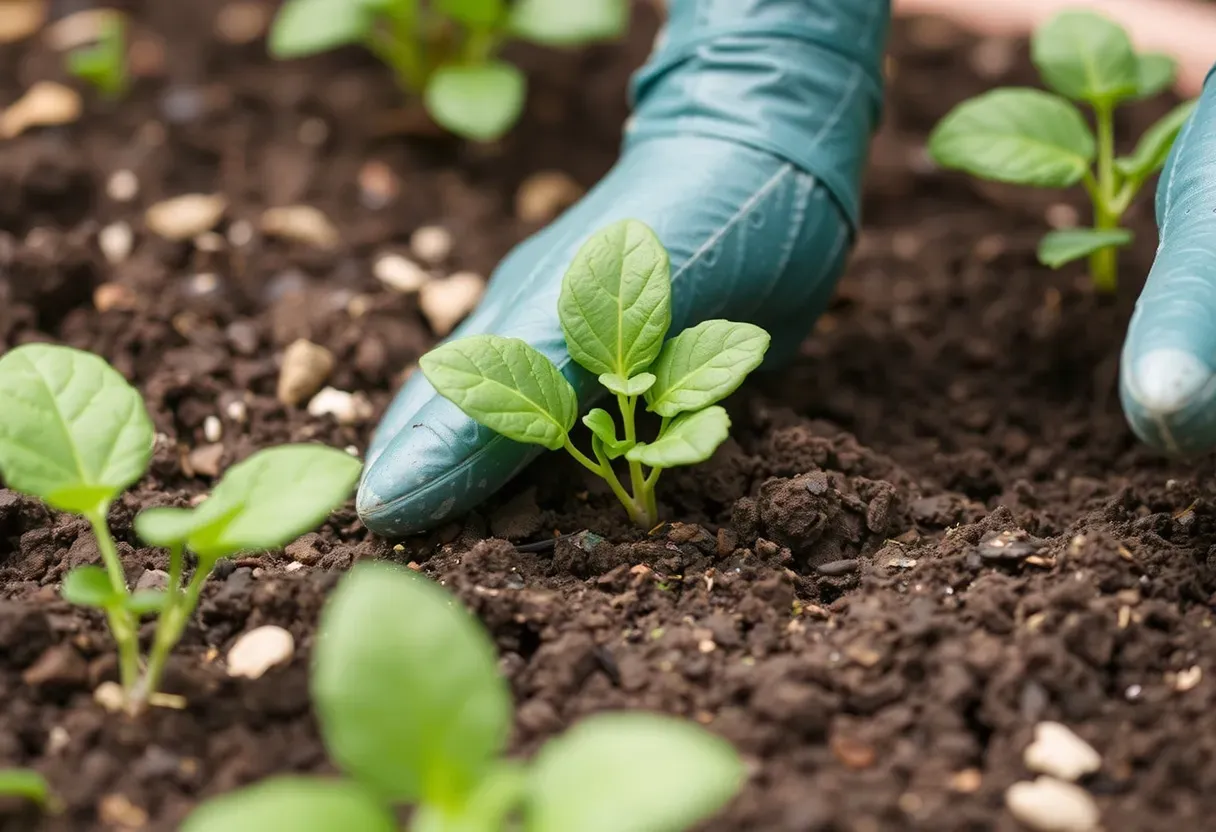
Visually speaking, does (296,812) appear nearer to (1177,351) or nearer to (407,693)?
(407,693)

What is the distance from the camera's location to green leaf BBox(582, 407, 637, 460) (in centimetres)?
105

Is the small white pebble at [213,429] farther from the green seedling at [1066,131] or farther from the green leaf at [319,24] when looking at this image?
the green seedling at [1066,131]

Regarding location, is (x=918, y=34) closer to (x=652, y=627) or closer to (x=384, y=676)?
(x=652, y=627)

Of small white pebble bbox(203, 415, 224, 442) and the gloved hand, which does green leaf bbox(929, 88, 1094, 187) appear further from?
small white pebble bbox(203, 415, 224, 442)

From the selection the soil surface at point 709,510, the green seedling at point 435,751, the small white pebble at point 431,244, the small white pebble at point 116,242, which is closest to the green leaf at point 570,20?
the soil surface at point 709,510

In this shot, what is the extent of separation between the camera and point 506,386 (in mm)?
1040

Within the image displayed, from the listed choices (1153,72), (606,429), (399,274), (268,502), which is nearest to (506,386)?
(606,429)

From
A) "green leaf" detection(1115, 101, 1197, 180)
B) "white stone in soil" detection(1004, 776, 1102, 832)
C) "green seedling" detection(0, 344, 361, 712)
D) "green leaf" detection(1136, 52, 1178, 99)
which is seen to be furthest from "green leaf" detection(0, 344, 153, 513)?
"green leaf" detection(1136, 52, 1178, 99)

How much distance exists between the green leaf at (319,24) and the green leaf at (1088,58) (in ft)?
2.88

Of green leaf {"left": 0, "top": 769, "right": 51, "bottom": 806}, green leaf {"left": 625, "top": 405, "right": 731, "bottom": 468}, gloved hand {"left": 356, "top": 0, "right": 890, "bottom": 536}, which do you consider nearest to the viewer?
green leaf {"left": 0, "top": 769, "right": 51, "bottom": 806}

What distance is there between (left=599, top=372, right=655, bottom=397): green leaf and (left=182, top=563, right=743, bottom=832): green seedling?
370 millimetres

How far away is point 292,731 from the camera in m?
0.92

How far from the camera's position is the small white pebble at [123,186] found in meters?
1.68

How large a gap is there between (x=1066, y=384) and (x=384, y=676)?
1.01m
